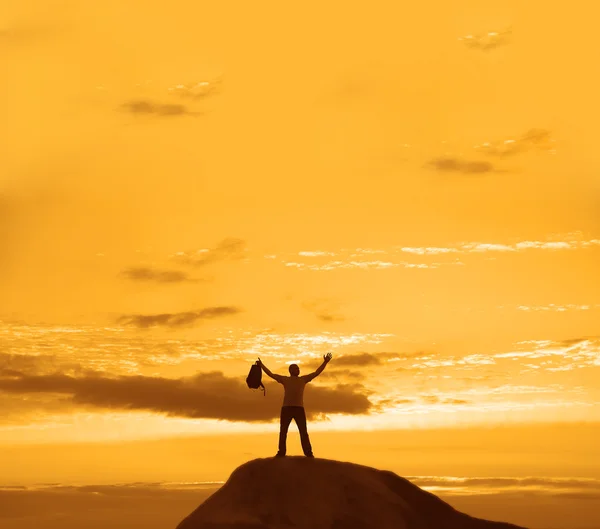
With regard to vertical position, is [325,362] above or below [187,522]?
above

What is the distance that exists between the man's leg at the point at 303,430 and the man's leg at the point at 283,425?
0.78 feet

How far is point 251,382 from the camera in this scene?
1265 inches

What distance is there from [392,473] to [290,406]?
5346 mm

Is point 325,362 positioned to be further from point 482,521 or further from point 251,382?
point 482,521

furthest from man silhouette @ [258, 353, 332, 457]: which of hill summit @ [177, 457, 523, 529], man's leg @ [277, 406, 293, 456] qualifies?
hill summit @ [177, 457, 523, 529]

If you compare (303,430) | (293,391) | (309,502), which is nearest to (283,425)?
(303,430)

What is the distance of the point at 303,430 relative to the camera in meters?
32.8

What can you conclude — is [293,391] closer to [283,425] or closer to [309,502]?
[283,425]

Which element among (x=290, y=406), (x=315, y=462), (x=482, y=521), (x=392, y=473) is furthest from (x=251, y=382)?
(x=482, y=521)

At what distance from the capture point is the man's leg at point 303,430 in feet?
106

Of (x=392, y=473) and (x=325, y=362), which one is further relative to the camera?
(x=392, y=473)

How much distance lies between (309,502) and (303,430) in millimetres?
2296

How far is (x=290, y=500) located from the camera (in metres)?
31.7

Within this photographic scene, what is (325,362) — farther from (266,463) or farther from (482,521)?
(482,521)
